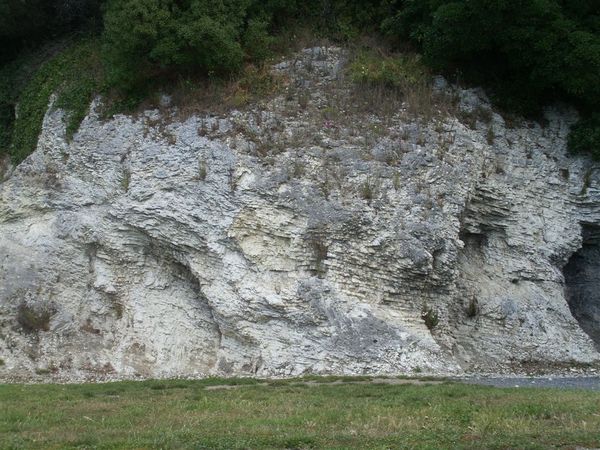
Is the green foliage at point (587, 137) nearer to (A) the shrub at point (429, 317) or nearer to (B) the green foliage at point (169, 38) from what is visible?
(A) the shrub at point (429, 317)

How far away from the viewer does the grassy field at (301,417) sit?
8.73 metres

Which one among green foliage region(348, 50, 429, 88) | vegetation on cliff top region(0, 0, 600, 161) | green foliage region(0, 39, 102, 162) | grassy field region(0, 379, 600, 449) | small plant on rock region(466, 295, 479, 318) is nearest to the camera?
grassy field region(0, 379, 600, 449)

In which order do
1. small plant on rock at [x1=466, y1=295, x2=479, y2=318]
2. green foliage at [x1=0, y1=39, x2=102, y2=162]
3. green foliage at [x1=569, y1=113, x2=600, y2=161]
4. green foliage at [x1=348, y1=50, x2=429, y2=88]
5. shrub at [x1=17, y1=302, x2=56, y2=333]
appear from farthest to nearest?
green foliage at [x1=0, y1=39, x2=102, y2=162] → green foliage at [x1=348, y1=50, x2=429, y2=88] → green foliage at [x1=569, y1=113, x2=600, y2=161] → small plant on rock at [x1=466, y1=295, x2=479, y2=318] → shrub at [x1=17, y1=302, x2=56, y2=333]

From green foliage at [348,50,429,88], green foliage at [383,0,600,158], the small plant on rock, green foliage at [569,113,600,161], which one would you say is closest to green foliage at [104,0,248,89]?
green foliage at [348,50,429,88]

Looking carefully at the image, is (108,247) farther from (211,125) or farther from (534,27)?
(534,27)

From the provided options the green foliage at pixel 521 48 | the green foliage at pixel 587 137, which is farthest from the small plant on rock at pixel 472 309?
the green foliage at pixel 521 48

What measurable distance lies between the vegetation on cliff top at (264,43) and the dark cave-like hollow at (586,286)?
11.6 ft

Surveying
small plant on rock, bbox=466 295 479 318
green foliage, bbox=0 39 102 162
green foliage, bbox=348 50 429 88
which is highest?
green foliage, bbox=348 50 429 88

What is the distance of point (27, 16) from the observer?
2494 centimetres

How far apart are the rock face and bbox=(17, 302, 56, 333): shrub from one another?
0.04 meters

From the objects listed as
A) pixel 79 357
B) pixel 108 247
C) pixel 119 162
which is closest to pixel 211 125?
pixel 119 162

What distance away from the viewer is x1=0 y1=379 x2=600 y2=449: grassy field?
8.73 metres

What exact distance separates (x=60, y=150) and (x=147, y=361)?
7210 mm

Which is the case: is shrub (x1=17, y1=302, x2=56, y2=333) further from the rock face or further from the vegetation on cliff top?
the vegetation on cliff top
